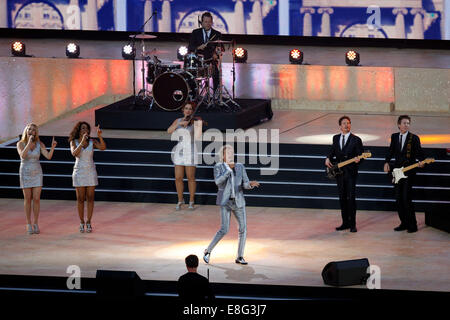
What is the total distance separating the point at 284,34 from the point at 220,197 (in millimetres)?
9912

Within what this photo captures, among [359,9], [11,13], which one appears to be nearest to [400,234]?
[359,9]

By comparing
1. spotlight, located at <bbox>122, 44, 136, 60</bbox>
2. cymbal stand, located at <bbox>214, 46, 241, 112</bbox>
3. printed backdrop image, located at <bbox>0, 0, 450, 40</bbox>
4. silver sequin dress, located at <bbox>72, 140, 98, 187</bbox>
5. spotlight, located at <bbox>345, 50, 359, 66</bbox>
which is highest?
printed backdrop image, located at <bbox>0, 0, 450, 40</bbox>

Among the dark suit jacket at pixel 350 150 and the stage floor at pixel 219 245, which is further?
the dark suit jacket at pixel 350 150

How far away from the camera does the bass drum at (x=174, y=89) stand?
16188mm

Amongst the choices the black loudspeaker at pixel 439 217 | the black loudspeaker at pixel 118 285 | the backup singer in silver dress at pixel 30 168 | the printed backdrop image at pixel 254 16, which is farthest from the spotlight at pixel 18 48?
the black loudspeaker at pixel 118 285

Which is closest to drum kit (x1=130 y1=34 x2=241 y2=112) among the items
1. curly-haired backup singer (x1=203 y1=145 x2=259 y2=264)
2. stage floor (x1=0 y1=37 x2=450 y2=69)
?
stage floor (x1=0 y1=37 x2=450 y2=69)

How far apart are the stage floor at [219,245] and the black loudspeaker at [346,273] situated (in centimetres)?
30

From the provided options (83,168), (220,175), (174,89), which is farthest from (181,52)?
(220,175)

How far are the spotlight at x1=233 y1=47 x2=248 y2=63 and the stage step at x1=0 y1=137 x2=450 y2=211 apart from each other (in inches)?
144

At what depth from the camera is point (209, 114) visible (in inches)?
639

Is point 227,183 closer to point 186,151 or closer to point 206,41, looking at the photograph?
point 186,151

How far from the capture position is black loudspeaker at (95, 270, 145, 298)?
9109 millimetres

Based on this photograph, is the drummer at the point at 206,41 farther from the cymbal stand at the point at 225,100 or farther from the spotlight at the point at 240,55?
the spotlight at the point at 240,55
